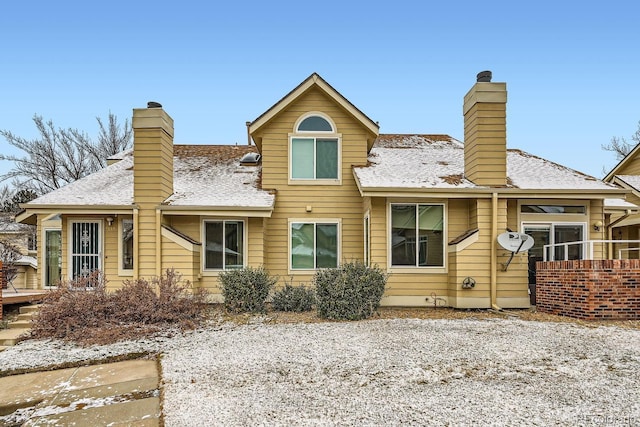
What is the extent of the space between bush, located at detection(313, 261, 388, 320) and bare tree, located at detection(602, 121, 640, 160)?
112 feet

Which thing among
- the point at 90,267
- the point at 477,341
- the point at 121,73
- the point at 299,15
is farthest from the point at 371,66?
the point at 477,341

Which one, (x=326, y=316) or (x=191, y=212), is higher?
(x=191, y=212)

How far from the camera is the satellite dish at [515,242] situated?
10.5 metres

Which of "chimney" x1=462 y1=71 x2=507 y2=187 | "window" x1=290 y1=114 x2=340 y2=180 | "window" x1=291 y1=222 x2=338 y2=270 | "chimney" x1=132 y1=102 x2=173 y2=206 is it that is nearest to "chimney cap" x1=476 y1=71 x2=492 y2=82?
"chimney" x1=462 y1=71 x2=507 y2=187

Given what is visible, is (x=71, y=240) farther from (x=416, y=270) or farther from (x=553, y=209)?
(x=553, y=209)

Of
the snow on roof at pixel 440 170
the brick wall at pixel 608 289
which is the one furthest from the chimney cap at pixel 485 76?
the brick wall at pixel 608 289

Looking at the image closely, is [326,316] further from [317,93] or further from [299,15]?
[299,15]

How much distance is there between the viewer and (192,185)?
42.6ft

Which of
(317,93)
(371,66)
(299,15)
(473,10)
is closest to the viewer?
(317,93)

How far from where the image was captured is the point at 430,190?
1090cm

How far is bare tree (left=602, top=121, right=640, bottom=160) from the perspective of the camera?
3553 centimetres

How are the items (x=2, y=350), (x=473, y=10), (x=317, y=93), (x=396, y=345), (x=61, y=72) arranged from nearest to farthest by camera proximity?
(x=396, y=345) → (x=2, y=350) → (x=317, y=93) → (x=473, y=10) → (x=61, y=72)

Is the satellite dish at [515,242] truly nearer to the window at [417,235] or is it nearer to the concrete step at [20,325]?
the window at [417,235]

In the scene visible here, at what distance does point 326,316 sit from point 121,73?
53.6ft
